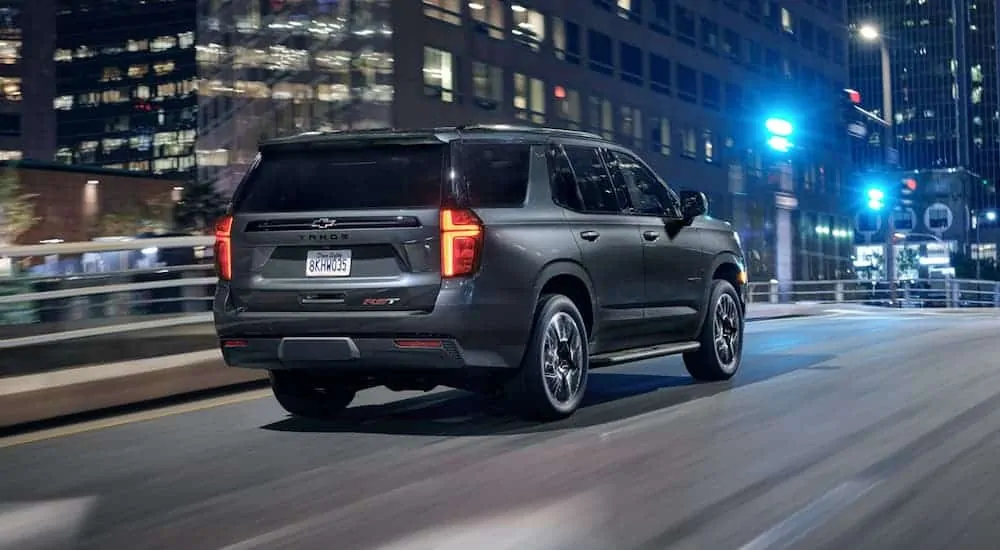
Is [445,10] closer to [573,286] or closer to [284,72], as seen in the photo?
[284,72]

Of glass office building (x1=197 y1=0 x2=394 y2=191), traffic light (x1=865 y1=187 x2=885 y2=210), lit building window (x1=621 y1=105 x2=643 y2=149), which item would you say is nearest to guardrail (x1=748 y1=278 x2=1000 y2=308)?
traffic light (x1=865 y1=187 x2=885 y2=210)

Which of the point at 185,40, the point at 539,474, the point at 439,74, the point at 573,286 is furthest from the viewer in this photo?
the point at 185,40

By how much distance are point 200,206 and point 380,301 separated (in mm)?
49757

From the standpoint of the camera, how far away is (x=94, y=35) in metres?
168

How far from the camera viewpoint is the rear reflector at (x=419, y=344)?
754cm

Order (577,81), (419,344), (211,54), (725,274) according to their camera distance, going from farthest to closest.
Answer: (211,54), (577,81), (725,274), (419,344)

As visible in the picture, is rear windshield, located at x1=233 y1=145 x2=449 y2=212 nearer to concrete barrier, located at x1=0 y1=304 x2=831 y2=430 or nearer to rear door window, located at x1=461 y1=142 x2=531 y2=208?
rear door window, located at x1=461 y1=142 x2=531 y2=208

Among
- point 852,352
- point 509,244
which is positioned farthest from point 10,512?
point 852,352

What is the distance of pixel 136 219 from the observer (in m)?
63.2

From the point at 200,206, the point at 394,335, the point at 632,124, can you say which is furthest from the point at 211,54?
the point at 394,335

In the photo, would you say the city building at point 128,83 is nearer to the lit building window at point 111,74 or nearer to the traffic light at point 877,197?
the lit building window at point 111,74

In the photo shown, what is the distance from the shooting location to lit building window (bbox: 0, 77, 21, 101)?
428ft

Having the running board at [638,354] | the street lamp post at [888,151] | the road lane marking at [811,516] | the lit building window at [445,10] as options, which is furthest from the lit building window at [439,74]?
the road lane marking at [811,516]

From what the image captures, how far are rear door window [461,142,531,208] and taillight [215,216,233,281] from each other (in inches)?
61.5
